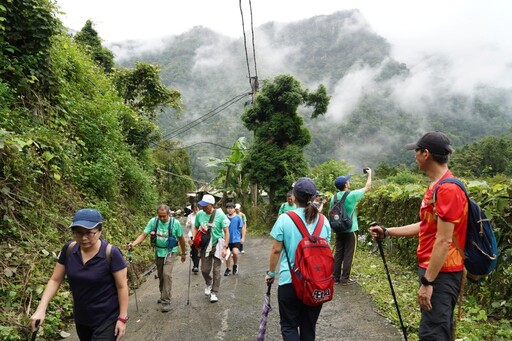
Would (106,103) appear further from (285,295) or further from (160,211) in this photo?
(285,295)

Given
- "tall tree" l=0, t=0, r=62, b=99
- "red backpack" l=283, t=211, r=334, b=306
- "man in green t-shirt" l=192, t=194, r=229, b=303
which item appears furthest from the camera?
"tall tree" l=0, t=0, r=62, b=99

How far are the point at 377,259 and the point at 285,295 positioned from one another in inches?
228

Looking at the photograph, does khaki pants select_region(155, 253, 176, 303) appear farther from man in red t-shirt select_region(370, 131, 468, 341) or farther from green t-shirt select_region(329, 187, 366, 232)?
man in red t-shirt select_region(370, 131, 468, 341)

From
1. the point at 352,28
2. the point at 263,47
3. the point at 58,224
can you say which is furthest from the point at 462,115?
the point at 58,224

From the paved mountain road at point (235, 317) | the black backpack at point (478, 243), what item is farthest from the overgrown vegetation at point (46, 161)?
the black backpack at point (478, 243)

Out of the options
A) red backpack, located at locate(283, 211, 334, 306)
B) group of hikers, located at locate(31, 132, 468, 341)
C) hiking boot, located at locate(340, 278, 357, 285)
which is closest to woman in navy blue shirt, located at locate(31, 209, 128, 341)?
group of hikers, located at locate(31, 132, 468, 341)

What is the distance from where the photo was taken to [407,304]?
5117 millimetres

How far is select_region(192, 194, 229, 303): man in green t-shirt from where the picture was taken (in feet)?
21.2

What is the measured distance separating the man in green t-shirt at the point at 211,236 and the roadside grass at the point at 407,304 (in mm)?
2716

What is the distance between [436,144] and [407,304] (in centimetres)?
345

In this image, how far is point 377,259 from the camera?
8.29 meters

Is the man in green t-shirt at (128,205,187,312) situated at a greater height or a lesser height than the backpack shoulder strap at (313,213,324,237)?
lesser

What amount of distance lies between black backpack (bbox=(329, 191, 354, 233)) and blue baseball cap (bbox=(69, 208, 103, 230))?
426cm

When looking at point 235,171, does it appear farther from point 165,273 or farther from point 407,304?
point 407,304
